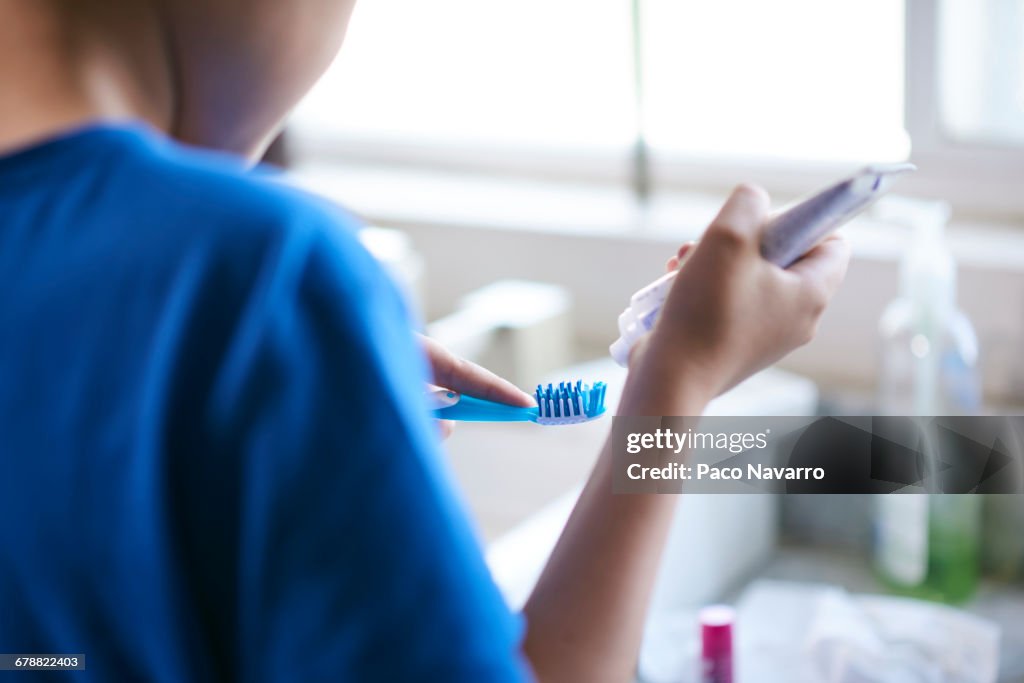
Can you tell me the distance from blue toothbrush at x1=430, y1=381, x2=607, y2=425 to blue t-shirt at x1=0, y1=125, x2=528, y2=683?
0.82 feet

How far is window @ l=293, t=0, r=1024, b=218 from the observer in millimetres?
1299

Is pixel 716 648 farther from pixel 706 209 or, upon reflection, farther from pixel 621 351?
pixel 706 209

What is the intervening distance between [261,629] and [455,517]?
6cm

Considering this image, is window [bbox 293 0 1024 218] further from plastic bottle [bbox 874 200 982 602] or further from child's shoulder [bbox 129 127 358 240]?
child's shoulder [bbox 129 127 358 240]

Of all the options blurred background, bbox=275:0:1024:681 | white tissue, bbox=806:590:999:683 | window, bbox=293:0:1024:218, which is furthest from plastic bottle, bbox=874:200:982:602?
window, bbox=293:0:1024:218

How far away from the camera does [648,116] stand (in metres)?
1.52

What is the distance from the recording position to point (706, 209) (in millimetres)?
1449

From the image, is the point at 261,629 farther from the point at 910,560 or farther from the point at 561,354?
the point at 561,354

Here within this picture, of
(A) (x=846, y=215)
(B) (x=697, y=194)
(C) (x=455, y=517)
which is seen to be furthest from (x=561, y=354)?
(C) (x=455, y=517)

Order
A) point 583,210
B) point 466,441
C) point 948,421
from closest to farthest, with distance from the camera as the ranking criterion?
1. point 948,421
2. point 466,441
3. point 583,210

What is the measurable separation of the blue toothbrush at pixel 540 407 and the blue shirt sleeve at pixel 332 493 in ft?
0.84

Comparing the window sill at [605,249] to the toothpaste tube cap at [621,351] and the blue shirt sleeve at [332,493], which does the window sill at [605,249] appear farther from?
the blue shirt sleeve at [332,493]

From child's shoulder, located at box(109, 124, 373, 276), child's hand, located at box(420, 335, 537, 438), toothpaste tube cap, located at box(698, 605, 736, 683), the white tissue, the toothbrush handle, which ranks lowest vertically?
the white tissue

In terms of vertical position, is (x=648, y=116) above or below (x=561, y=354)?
above
